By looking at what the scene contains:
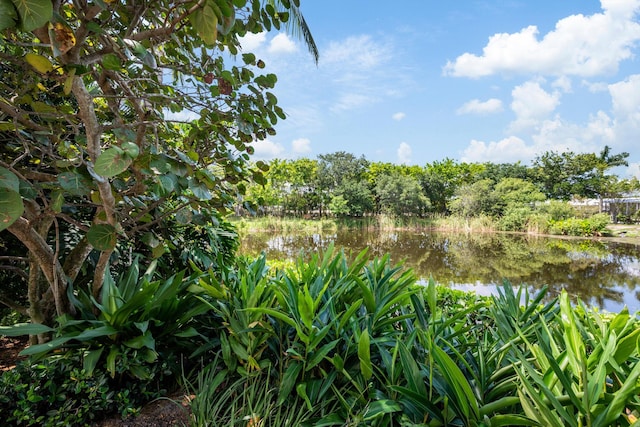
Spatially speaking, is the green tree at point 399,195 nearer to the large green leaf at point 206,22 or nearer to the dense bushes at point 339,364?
the dense bushes at point 339,364

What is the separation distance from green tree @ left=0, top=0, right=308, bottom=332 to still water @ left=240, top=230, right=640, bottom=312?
3227 mm

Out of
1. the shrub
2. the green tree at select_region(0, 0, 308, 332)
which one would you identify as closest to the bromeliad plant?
the green tree at select_region(0, 0, 308, 332)

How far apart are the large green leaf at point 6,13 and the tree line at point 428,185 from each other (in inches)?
572

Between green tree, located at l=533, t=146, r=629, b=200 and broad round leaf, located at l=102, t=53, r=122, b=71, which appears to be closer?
broad round leaf, located at l=102, t=53, r=122, b=71

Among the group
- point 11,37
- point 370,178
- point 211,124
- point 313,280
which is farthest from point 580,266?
point 370,178

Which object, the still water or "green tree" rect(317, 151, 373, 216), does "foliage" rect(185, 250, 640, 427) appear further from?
"green tree" rect(317, 151, 373, 216)

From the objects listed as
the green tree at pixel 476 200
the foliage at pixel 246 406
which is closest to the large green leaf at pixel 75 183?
the foliage at pixel 246 406

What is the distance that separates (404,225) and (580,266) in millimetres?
9721

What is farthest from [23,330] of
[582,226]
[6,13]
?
[582,226]

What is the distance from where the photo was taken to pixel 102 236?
1.11 metres

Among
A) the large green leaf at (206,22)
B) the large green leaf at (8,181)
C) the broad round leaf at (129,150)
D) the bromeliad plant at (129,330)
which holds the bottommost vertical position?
the bromeliad plant at (129,330)

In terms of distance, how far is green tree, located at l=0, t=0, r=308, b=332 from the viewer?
33.0 inches

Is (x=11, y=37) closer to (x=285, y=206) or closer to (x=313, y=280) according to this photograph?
(x=313, y=280)

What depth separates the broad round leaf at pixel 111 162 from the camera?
0.79m
